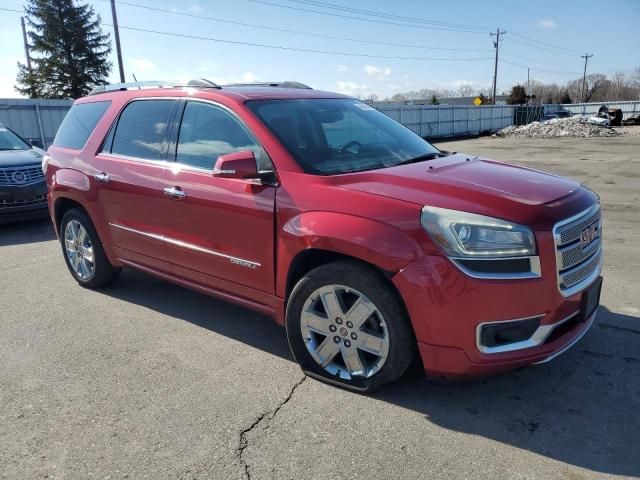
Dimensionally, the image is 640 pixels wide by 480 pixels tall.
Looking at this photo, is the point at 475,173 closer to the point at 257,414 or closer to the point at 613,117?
the point at 257,414

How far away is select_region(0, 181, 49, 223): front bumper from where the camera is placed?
796 cm

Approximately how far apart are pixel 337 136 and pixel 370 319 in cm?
149

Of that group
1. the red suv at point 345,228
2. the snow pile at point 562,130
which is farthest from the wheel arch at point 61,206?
the snow pile at point 562,130

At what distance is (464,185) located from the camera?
3.04 m

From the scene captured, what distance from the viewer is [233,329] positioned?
166 inches

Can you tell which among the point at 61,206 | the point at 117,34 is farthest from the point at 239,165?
the point at 117,34

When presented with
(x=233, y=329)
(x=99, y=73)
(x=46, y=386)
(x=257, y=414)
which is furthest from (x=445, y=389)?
(x=99, y=73)

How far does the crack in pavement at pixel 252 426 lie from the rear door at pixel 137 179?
5.21 feet

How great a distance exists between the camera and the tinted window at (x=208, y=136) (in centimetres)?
367

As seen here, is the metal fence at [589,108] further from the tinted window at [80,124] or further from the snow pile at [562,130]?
the tinted window at [80,124]

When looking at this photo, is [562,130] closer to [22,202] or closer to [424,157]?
[22,202]

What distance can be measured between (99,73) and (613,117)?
143 feet

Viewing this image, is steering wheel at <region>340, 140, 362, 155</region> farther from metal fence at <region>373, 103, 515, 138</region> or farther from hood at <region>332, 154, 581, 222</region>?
metal fence at <region>373, 103, 515, 138</region>

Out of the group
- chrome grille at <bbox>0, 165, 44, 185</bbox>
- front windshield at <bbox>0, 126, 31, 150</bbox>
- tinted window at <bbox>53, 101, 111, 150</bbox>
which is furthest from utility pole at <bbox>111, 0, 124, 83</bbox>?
tinted window at <bbox>53, 101, 111, 150</bbox>
